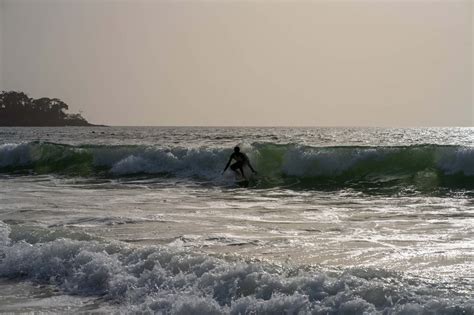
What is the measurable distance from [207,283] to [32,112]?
182393 millimetres

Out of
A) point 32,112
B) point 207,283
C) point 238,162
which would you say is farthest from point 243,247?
point 32,112

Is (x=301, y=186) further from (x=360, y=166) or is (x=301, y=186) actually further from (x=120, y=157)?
(x=120, y=157)

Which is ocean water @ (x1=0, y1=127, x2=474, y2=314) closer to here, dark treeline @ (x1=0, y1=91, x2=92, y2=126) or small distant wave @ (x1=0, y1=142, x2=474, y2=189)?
small distant wave @ (x1=0, y1=142, x2=474, y2=189)

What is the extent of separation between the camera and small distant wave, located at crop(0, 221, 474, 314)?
5035 millimetres

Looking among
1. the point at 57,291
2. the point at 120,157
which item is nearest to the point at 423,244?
the point at 57,291

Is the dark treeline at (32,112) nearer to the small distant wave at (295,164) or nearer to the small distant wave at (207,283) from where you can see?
the small distant wave at (295,164)

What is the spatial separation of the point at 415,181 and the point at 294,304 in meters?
14.2

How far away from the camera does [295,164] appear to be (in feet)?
74.0

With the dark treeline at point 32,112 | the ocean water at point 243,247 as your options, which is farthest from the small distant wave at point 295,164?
the dark treeline at point 32,112

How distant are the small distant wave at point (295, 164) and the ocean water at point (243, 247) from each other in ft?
0.85

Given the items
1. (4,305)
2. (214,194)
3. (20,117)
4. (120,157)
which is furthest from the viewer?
(20,117)

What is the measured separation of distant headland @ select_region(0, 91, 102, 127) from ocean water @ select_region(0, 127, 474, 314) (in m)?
159

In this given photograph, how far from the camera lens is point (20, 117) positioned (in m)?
173

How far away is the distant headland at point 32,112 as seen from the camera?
17175cm
